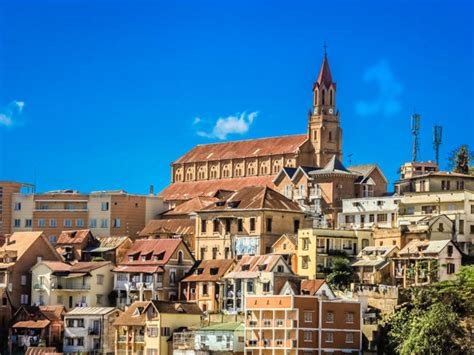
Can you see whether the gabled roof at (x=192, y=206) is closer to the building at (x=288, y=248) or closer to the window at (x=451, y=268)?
the building at (x=288, y=248)

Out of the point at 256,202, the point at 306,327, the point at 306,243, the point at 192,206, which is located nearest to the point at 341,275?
the point at 306,243

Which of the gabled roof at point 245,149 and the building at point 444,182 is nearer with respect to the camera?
the building at point 444,182

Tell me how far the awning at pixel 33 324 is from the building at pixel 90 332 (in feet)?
5.24

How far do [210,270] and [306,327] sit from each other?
53.4 feet

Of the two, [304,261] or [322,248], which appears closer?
[322,248]

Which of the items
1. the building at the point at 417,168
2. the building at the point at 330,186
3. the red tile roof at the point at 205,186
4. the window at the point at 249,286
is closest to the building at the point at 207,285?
the window at the point at 249,286

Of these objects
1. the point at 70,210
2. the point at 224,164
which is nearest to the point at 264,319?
the point at 70,210

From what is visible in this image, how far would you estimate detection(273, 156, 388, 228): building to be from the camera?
114 meters

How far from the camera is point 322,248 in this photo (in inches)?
3866

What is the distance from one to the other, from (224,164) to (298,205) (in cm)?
3422

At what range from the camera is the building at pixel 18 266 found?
3967 inches

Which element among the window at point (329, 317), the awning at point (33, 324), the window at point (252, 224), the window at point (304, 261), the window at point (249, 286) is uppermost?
the window at point (252, 224)

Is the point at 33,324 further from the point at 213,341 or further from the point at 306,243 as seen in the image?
the point at 306,243

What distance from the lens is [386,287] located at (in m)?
89.7
